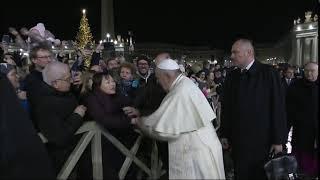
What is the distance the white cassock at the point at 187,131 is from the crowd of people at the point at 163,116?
11 millimetres

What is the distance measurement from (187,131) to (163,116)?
0.32 meters

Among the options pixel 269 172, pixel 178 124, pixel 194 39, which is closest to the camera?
pixel 178 124

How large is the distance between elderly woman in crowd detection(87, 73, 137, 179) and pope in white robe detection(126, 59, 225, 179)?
0.70 m

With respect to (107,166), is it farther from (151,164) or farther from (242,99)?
(242,99)

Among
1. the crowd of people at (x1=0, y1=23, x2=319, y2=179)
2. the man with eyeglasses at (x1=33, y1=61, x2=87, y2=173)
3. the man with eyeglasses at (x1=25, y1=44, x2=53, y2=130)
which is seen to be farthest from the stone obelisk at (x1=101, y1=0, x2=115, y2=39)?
the man with eyeglasses at (x1=33, y1=61, x2=87, y2=173)

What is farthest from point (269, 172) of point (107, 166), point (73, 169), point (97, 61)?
point (97, 61)

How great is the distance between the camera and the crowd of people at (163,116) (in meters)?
4.61

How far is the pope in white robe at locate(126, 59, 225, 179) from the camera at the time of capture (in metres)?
5.11

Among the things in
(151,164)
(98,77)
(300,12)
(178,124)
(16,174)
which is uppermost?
(300,12)

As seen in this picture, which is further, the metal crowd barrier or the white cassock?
the metal crowd barrier

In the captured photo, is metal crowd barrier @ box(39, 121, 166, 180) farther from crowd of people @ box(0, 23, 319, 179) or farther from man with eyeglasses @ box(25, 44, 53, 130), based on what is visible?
man with eyeglasses @ box(25, 44, 53, 130)

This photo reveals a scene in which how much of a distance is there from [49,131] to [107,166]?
1.24 metres

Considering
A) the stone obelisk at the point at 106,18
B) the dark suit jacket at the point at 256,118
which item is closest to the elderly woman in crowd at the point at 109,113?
the dark suit jacket at the point at 256,118

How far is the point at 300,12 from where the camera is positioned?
97.8 m
